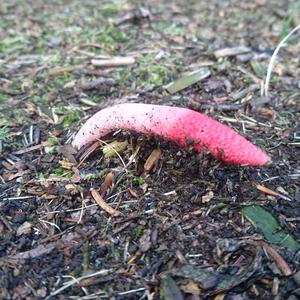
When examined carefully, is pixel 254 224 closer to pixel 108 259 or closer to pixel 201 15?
pixel 108 259

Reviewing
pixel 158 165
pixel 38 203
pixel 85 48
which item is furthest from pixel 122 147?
pixel 85 48

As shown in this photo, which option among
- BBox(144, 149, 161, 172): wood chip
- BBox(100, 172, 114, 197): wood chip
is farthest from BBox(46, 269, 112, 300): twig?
BBox(144, 149, 161, 172): wood chip

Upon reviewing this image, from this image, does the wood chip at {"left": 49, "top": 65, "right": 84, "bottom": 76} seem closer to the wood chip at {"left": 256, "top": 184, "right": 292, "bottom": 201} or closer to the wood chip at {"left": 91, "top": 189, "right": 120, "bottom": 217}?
the wood chip at {"left": 91, "top": 189, "right": 120, "bottom": 217}

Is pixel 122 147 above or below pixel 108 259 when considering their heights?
above

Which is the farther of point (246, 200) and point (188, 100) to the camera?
point (188, 100)

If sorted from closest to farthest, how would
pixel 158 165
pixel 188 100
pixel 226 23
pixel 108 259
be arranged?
pixel 108 259, pixel 158 165, pixel 188 100, pixel 226 23

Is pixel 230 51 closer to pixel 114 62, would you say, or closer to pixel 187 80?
pixel 187 80
